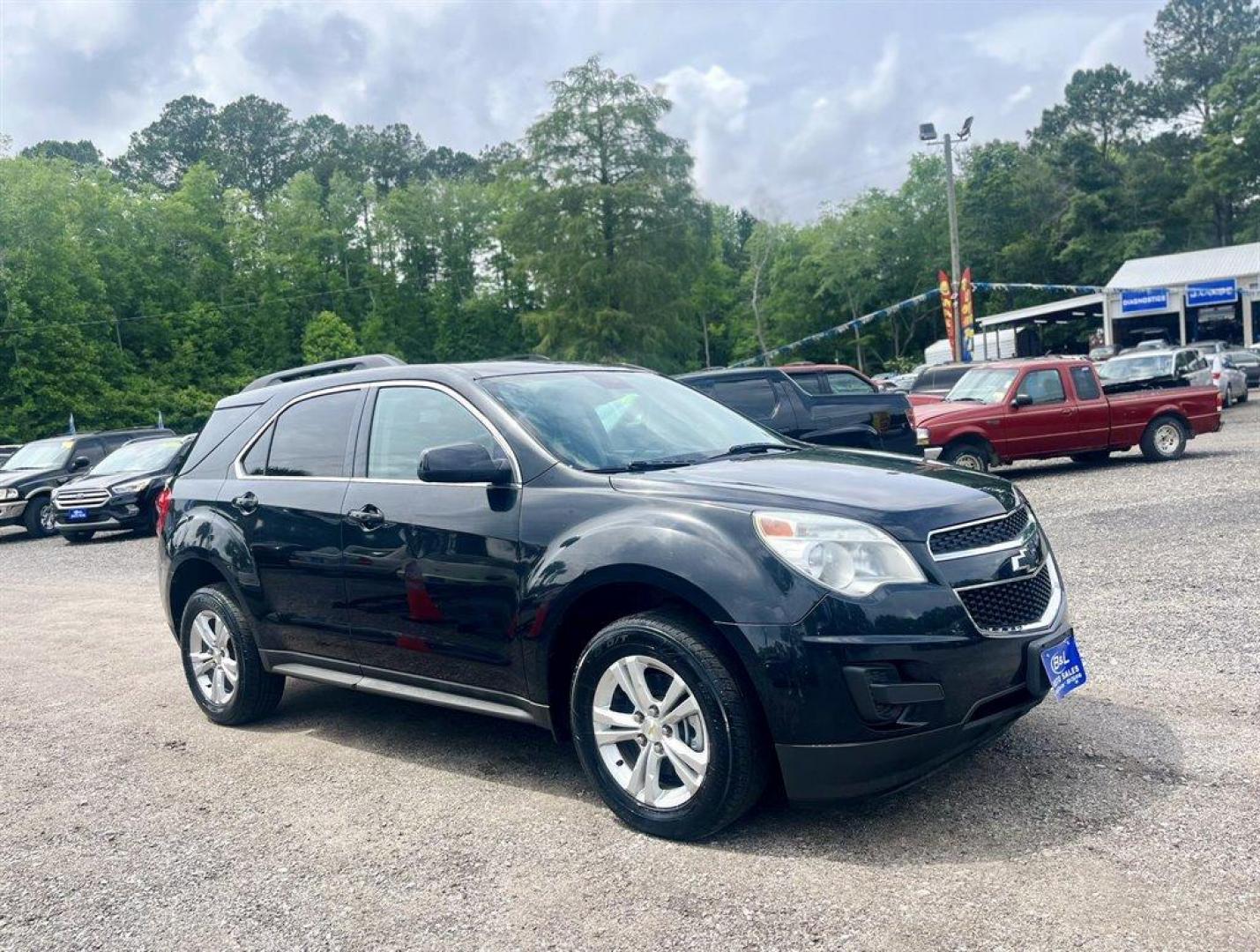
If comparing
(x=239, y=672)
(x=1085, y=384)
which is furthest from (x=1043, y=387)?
(x=239, y=672)

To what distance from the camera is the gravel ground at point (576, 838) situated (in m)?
3.33

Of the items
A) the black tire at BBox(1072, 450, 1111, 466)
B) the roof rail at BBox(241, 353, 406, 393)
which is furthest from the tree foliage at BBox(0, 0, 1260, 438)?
the roof rail at BBox(241, 353, 406, 393)

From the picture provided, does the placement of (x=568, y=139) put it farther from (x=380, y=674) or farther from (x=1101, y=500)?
(x=380, y=674)

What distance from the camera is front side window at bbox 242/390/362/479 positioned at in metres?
5.38

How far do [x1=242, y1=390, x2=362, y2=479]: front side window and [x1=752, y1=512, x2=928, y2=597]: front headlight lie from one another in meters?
2.38

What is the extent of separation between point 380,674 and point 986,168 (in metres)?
81.6

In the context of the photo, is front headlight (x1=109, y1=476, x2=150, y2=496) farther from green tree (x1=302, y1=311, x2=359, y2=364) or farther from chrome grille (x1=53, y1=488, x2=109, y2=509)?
green tree (x1=302, y1=311, x2=359, y2=364)

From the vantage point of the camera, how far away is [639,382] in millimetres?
5504

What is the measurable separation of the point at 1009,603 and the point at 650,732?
134 centimetres

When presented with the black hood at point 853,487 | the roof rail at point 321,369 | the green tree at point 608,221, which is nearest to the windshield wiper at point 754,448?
the black hood at point 853,487

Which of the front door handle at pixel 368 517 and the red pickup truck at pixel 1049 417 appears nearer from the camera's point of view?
the front door handle at pixel 368 517

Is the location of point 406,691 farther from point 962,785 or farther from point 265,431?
point 962,785

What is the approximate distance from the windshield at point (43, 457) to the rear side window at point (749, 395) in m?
13.2

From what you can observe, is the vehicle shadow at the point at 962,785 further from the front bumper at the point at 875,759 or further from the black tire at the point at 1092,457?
the black tire at the point at 1092,457
